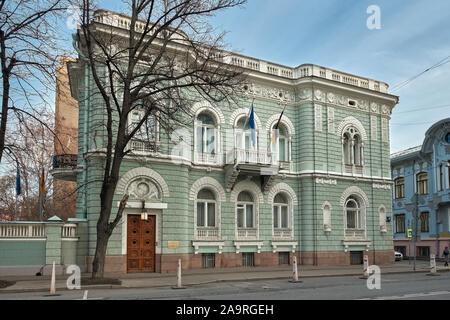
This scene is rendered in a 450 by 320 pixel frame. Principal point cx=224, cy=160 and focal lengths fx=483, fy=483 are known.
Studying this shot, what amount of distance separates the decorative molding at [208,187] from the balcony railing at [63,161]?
6.83 meters

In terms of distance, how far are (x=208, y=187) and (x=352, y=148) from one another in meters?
11.5

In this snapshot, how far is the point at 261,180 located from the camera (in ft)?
98.4

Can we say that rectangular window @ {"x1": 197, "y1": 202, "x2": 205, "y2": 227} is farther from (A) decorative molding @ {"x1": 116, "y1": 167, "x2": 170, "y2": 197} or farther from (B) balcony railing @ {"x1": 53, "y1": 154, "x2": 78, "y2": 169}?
(B) balcony railing @ {"x1": 53, "y1": 154, "x2": 78, "y2": 169}

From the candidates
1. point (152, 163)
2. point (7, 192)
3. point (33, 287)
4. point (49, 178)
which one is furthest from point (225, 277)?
point (7, 192)

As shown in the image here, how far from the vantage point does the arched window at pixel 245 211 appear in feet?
96.4

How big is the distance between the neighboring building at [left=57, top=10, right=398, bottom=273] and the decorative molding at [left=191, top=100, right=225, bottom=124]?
0.27 ft

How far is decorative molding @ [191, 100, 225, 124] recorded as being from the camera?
27922 mm

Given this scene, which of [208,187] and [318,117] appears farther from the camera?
[318,117]

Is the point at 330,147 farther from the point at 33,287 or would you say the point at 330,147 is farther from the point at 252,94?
the point at 33,287

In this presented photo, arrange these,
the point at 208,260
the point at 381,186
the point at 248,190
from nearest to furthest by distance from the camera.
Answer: the point at 208,260 < the point at 248,190 < the point at 381,186

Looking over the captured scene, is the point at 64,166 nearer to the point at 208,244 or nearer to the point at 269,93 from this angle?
the point at 208,244

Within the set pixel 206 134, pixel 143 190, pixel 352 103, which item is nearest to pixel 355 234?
pixel 352 103

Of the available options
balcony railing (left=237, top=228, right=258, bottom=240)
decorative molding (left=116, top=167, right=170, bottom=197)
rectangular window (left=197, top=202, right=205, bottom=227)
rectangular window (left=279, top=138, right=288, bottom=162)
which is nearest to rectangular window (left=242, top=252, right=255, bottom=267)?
balcony railing (left=237, top=228, right=258, bottom=240)

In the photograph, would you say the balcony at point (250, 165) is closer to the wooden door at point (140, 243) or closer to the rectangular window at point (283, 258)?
the rectangular window at point (283, 258)
